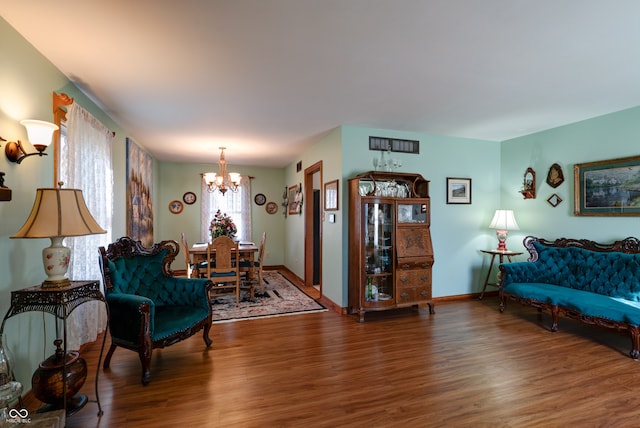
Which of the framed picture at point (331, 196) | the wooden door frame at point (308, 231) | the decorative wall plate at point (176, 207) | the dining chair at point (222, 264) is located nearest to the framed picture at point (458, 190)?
the framed picture at point (331, 196)

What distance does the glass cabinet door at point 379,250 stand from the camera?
12.6 ft

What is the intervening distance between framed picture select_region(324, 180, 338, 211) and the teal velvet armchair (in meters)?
2.03

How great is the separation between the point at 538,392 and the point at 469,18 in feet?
8.92

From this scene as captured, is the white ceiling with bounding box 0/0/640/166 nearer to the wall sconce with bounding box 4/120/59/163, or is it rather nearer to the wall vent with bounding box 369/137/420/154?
the wall vent with bounding box 369/137/420/154

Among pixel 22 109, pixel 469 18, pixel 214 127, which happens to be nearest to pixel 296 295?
pixel 214 127

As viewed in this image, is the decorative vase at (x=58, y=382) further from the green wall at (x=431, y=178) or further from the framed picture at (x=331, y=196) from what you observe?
the framed picture at (x=331, y=196)

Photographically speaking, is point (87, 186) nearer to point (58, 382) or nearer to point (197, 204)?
point (58, 382)

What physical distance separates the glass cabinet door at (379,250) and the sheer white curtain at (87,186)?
3.03 m

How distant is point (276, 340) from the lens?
3186 millimetres

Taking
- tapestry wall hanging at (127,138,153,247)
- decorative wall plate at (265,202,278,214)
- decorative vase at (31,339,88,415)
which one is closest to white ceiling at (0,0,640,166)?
tapestry wall hanging at (127,138,153,247)

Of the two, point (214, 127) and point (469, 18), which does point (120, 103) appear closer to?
point (214, 127)

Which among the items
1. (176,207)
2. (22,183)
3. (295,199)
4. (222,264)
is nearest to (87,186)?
(22,183)

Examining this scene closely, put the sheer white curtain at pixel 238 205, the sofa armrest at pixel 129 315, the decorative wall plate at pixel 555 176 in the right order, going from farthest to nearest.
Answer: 1. the sheer white curtain at pixel 238 205
2. the decorative wall plate at pixel 555 176
3. the sofa armrest at pixel 129 315

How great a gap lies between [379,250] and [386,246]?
0.37ft
